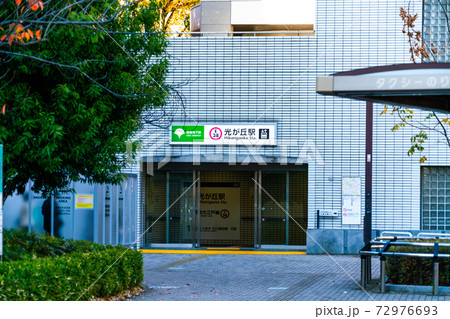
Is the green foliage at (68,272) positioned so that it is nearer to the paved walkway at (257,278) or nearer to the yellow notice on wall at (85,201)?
the paved walkway at (257,278)

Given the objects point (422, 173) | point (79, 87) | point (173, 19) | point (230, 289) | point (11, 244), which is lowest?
point (230, 289)

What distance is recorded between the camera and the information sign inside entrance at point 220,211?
2170cm

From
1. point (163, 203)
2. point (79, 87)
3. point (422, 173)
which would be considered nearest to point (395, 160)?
point (422, 173)

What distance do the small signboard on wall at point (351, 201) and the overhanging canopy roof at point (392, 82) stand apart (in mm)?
10501

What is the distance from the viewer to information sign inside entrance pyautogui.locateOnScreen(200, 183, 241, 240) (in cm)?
2170

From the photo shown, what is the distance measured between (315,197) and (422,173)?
311cm

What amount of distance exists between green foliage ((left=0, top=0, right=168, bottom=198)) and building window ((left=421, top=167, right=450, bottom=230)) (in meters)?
10.7

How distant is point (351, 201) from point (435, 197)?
242cm

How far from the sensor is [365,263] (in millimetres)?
12531

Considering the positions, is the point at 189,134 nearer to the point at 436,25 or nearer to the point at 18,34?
the point at 436,25

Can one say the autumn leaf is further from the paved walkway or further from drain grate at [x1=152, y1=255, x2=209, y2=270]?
drain grate at [x1=152, y1=255, x2=209, y2=270]

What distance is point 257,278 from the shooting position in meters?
14.3

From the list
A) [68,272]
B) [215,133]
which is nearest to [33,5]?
[68,272]

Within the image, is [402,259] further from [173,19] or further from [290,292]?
[173,19]
